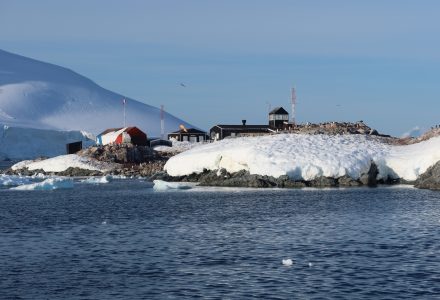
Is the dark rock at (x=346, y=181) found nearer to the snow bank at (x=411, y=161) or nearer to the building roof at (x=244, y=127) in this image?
the snow bank at (x=411, y=161)

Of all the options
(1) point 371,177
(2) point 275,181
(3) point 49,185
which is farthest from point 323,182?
(3) point 49,185

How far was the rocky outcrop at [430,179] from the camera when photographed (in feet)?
213

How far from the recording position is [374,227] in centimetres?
3816

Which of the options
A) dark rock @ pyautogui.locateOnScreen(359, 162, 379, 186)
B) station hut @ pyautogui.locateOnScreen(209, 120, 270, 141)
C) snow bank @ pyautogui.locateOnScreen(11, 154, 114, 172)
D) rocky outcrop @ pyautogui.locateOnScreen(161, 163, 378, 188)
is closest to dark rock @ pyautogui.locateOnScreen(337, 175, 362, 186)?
rocky outcrop @ pyautogui.locateOnScreen(161, 163, 378, 188)

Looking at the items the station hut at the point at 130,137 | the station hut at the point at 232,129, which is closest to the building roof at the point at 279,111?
the station hut at the point at 232,129

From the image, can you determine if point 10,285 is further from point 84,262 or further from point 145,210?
point 145,210

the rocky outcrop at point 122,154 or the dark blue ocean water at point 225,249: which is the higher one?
the rocky outcrop at point 122,154

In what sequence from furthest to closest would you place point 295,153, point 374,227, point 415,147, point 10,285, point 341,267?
point 415,147
point 295,153
point 374,227
point 341,267
point 10,285

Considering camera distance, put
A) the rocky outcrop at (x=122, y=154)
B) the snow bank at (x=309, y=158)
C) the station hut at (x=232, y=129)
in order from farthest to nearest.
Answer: the station hut at (x=232, y=129) → the rocky outcrop at (x=122, y=154) → the snow bank at (x=309, y=158)

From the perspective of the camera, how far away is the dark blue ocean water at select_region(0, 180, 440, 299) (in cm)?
2423

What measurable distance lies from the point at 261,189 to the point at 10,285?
42575mm

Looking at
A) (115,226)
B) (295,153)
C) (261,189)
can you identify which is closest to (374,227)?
(115,226)

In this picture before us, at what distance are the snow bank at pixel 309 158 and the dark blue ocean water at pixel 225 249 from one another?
42.6 ft

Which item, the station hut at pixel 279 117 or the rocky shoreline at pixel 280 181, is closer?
the rocky shoreline at pixel 280 181
